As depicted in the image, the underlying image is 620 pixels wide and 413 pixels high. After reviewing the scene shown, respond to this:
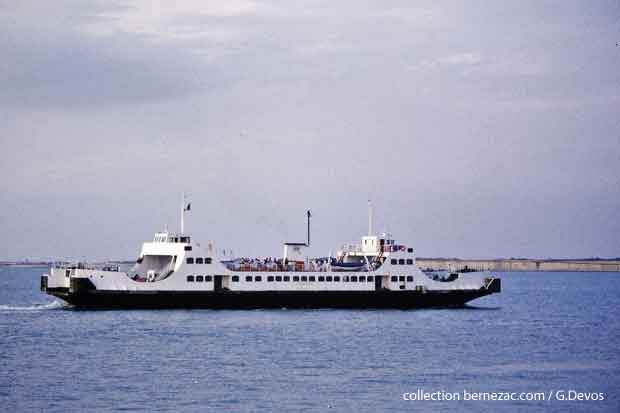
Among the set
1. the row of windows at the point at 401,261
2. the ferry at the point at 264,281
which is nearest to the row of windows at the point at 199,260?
the ferry at the point at 264,281

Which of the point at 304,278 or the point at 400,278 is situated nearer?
the point at 304,278

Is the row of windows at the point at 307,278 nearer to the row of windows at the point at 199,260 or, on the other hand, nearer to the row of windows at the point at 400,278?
the row of windows at the point at 400,278

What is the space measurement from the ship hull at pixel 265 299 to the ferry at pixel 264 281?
0.06m

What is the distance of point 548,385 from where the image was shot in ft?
133

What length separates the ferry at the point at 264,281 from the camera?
64062mm

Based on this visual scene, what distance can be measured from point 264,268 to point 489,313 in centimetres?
1605

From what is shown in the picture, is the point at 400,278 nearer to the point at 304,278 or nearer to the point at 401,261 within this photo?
the point at 401,261

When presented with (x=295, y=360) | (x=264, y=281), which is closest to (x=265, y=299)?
(x=264, y=281)

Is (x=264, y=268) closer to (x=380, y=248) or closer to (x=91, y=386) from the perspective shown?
(x=380, y=248)

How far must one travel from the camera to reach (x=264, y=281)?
6681 centimetres

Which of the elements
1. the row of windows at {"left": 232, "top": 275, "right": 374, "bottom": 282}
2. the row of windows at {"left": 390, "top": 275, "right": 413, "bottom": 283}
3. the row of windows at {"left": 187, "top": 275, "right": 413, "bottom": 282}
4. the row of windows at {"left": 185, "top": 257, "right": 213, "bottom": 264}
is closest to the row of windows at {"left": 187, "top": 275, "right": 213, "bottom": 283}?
the row of windows at {"left": 187, "top": 275, "right": 413, "bottom": 282}

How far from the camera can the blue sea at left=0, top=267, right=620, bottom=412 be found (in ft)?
121

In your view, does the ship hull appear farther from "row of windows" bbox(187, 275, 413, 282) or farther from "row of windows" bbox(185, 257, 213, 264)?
"row of windows" bbox(185, 257, 213, 264)

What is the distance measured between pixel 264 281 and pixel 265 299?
1.12 metres
